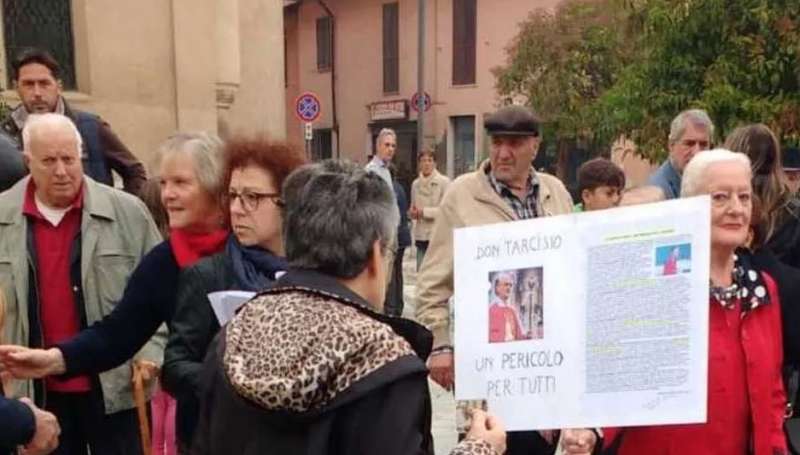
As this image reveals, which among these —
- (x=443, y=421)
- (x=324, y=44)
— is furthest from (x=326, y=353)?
(x=324, y=44)

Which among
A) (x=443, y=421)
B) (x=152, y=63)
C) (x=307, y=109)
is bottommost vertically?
(x=443, y=421)

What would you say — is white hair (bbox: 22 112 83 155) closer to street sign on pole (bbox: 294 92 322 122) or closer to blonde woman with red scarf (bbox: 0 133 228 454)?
blonde woman with red scarf (bbox: 0 133 228 454)

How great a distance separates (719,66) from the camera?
6.22 meters

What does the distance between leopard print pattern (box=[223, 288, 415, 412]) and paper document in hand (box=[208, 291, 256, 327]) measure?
28.8 inches

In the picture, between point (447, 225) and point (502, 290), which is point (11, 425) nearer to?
point (502, 290)

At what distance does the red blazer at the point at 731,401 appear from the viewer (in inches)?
94.3

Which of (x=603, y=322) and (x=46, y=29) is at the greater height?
(x=46, y=29)

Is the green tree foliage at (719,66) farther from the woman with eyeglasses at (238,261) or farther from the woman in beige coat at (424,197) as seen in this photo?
the woman with eyeglasses at (238,261)

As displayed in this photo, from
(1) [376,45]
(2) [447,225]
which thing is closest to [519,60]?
(1) [376,45]

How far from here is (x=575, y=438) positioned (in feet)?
7.73

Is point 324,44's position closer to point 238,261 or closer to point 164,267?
point 164,267

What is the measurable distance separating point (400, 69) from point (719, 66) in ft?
81.1

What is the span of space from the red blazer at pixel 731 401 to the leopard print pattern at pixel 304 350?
1.07 m

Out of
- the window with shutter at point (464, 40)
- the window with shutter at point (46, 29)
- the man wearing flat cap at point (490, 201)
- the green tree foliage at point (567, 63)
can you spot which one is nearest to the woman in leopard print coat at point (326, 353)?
the man wearing flat cap at point (490, 201)
